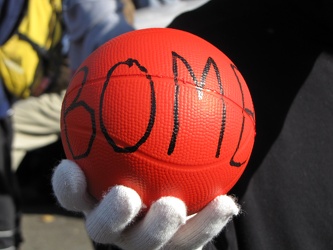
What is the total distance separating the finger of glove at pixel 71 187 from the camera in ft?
4.29

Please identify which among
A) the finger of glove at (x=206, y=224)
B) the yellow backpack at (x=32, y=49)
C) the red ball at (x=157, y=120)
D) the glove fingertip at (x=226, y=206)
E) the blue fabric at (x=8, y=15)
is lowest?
the yellow backpack at (x=32, y=49)

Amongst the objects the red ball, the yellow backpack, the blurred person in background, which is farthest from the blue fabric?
the red ball

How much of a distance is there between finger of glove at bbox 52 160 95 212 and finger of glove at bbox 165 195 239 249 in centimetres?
19

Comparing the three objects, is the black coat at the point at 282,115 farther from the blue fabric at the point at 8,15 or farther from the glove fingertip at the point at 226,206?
the blue fabric at the point at 8,15

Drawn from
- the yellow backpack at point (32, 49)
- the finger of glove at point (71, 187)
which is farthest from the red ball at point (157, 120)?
the yellow backpack at point (32, 49)

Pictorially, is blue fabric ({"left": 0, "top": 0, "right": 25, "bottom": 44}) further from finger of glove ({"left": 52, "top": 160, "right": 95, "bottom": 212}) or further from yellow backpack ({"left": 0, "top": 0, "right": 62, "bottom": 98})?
finger of glove ({"left": 52, "top": 160, "right": 95, "bottom": 212})

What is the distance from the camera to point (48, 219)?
4.42 metres

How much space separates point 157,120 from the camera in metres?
1.30

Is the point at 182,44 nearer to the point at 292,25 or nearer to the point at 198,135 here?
the point at 198,135

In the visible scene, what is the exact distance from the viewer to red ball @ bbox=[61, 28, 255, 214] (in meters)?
Answer: 1.30

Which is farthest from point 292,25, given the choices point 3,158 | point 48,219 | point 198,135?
point 48,219

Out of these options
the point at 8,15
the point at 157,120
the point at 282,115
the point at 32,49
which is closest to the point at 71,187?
the point at 157,120

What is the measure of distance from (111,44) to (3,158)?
1.68 meters

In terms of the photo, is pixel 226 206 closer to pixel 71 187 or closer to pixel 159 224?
pixel 159 224
